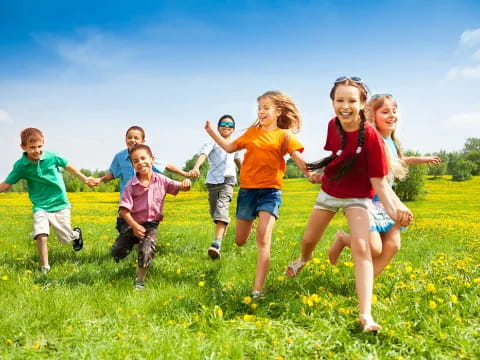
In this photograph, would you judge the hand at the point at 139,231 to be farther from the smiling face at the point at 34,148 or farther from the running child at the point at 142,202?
the smiling face at the point at 34,148

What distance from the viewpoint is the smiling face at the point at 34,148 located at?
5777 mm

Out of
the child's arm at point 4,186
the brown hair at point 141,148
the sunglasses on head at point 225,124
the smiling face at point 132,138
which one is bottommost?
the child's arm at point 4,186

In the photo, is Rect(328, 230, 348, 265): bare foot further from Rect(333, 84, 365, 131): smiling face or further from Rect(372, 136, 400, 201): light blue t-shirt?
Rect(333, 84, 365, 131): smiling face

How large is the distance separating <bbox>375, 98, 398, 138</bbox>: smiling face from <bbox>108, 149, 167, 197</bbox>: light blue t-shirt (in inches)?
124

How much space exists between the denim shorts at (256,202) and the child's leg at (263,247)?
77 mm

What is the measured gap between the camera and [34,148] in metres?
5.79

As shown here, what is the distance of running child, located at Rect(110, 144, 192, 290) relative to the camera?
5.07m

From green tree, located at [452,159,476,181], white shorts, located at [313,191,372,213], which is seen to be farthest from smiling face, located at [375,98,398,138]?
green tree, located at [452,159,476,181]

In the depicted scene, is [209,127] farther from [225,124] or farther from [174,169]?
[225,124]

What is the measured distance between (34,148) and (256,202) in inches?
131

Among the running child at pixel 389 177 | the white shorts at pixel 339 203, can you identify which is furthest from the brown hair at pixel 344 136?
the running child at pixel 389 177

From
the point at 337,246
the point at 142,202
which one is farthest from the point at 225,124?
the point at 337,246

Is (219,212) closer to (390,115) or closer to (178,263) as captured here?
(178,263)

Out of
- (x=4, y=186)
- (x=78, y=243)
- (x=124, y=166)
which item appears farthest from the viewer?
(x=78, y=243)
